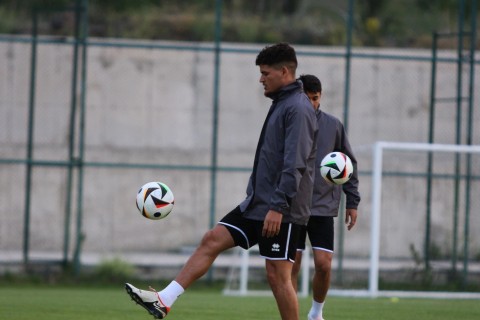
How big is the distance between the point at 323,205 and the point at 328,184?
223mm

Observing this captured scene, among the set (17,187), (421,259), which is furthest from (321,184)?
(17,187)

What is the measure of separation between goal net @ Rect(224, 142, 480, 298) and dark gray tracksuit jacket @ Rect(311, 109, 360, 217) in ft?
16.7

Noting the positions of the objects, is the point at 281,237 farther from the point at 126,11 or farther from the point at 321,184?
the point at 126,11

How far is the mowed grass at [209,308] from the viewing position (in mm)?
10453

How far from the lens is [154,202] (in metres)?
8.25

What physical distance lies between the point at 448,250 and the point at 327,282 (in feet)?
29.9

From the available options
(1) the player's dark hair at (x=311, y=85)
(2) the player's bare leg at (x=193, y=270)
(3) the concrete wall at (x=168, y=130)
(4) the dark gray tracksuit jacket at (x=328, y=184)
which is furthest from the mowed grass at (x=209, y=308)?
(3) the concrete wall at (x=168, y=130)

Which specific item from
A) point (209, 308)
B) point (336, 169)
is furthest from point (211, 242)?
point (209, 308)

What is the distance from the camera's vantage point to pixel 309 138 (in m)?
7.42

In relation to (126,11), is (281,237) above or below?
below

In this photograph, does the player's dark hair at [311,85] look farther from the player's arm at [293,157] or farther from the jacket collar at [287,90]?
the player's arm at [293,157]

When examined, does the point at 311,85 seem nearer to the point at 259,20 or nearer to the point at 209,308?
the point at 209,308

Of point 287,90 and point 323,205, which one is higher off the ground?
point 287,90

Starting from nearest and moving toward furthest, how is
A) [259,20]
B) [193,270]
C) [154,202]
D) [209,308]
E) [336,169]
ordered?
[193,270], [154,202], [336,169], [209,308], [259,20]
